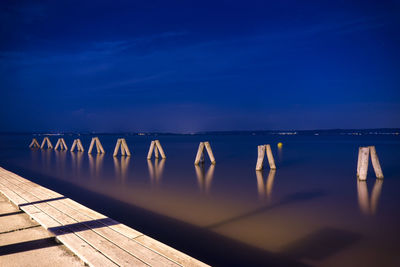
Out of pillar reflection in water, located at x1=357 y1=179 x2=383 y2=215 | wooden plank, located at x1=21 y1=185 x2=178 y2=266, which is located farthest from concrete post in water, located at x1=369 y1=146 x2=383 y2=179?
wooden plank, located at x1=21 y1=185 x2=178 y2=266

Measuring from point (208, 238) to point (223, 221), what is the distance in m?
0.92

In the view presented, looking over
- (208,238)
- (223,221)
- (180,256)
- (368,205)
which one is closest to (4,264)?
(180,256)

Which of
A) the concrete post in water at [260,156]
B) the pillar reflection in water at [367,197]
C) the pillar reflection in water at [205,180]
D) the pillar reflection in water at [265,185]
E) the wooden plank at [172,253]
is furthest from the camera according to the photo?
the concrete post in water at [260,156]

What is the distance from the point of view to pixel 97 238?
12.5 feet

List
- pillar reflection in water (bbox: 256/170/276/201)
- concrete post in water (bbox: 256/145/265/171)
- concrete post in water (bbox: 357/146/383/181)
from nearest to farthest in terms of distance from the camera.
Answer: pillar reflection in water (bbox: 256/170/276/201), concrete post in water (bbox: 357/146/383/181), concrete post in water (bbox: 256/145/265/171)

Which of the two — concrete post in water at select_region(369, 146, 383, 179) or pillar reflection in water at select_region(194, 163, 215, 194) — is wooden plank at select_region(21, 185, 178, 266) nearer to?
pillar reflection in water at select_region(194, 163, 215, 194)

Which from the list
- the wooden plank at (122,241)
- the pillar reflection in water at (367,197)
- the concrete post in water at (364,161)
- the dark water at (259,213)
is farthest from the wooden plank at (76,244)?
the concrete post in water at (364,161)

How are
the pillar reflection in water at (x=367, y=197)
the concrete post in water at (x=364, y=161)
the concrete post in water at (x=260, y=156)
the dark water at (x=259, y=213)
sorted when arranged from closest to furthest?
the dark water at (x=259, y=213) < the pillar reflection in water at (x=367, y=197) < the concrete post in water at (x=364, y=161) < the concrete post in water at (x=260, y=156)

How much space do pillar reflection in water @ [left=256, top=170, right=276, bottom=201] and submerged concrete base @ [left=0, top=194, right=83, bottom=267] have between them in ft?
18.6

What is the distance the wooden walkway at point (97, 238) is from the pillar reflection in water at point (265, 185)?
491 cm

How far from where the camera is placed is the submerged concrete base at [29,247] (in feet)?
10.7

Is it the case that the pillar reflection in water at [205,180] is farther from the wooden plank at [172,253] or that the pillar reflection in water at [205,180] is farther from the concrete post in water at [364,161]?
the concrete post in water at [364,161]

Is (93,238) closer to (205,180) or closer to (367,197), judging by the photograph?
(205,180)

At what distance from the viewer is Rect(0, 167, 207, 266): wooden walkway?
3.22m
